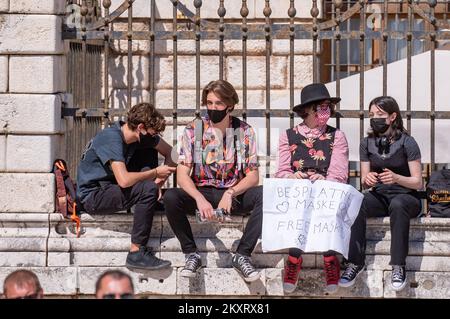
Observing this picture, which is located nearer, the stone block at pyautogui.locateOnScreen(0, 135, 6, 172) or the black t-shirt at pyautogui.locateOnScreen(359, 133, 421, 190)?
the black t-shirt at pyautogui.locateOnScreen(359, 133, 421, 190)

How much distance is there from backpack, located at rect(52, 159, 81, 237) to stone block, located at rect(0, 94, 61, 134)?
285 mm

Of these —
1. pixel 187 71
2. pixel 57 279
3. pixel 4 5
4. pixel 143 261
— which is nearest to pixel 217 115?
pixel 143 261

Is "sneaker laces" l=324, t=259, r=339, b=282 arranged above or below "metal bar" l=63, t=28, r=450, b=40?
below

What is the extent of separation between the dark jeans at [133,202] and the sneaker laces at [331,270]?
1.31 meters

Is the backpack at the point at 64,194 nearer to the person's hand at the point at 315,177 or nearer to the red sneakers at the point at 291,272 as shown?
the red sneakers at the point at 291,272

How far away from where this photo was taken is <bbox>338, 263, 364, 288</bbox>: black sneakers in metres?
8.15

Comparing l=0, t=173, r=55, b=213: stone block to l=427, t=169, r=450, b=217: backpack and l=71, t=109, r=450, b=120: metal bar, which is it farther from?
l=427, t=169, r=450, b=217: backpack

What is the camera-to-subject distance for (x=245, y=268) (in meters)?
8.09

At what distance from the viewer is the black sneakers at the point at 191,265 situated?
8.18 metres

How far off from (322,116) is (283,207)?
76cm

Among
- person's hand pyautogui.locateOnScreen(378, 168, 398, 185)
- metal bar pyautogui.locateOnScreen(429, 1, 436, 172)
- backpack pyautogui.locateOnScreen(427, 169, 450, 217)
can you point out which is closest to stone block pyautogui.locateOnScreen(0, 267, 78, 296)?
person's hand pyautogui.locateOnScreen(378, 168, 398, 185)

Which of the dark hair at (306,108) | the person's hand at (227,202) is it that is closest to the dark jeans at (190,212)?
the person's hand at (227,202)
